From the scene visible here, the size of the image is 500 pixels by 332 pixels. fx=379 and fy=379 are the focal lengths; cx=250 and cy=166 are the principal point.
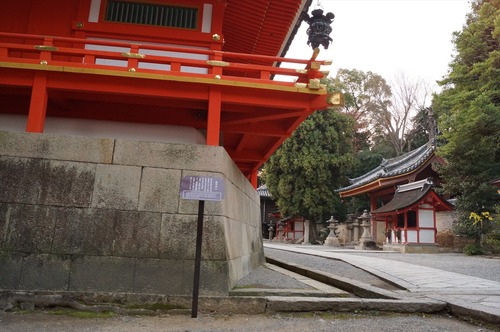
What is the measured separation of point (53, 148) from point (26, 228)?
1.27 m

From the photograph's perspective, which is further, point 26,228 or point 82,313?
point 26,228

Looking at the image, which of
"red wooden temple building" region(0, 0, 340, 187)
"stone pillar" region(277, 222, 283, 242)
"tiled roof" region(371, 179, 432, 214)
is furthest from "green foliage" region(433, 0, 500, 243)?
"stone pillar" region(277, 222, 283, 242)

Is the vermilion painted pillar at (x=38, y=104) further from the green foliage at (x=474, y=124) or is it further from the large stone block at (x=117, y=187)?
the green foliage at (x=474, y=124)

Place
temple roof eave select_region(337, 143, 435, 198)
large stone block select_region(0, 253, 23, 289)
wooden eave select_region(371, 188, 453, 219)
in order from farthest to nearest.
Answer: temple roof eave select_region(337, 143, 435, 198), wooden eave select_region(371, 188, 453, 219), large stone block select_region(0, 253, 23, 289)

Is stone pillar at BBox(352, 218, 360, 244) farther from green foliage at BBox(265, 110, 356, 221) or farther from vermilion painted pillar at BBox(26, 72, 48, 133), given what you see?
vermilion painted pillar at BBox(26, 72, 48, 133)

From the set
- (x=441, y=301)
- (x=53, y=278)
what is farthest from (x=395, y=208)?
(x=53, y=278)

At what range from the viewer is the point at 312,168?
2516 centimetres

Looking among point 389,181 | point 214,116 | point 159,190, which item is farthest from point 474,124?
point 159,190

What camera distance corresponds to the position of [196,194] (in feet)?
16.1

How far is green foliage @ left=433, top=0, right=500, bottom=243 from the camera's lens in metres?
16.5

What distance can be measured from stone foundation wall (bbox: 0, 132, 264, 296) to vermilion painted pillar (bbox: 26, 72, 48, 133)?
1.22 ft

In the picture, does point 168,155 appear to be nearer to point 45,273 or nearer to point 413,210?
point 45,273

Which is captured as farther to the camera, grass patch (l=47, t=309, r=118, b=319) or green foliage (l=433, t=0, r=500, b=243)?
green foliage (l=433, t=0, r=500, b=243)

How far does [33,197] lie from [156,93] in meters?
2.64
